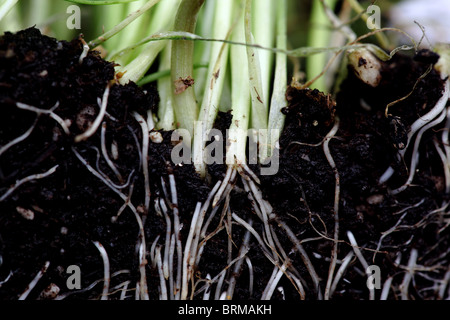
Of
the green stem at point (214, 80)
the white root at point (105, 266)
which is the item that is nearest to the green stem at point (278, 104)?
the green stem at point (214, 80)

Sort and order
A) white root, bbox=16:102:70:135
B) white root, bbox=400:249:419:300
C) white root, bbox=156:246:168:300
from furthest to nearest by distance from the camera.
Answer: white root, bbox=400:249:419:300 < white root, bbox=156:246:168:300 < white root, bbox=16:102:70:135

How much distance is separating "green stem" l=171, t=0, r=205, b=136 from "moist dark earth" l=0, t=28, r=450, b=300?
0.06 m

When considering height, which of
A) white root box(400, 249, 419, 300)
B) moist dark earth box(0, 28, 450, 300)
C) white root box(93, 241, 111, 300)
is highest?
moist dark earth box(0, 28, 450, 300)

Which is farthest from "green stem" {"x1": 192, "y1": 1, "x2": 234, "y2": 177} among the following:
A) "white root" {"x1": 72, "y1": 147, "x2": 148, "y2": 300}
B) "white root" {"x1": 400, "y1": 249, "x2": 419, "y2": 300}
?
"white root" {"x1": 400, "y1": 249, "x2": 419, "y2": 300}

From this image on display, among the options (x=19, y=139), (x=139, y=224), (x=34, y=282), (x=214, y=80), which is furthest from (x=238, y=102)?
(x=34, y=282)

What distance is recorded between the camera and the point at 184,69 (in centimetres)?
A: 83

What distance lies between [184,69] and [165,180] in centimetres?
25

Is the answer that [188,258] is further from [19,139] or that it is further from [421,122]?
[421,122]

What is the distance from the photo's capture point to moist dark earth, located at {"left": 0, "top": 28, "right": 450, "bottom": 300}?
0.74m

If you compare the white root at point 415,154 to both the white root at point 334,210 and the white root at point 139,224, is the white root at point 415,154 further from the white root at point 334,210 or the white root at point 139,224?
the white root at point 139,224

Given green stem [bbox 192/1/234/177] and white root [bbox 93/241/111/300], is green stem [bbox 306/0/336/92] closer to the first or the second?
green stem [bbox 192/1/234/177]

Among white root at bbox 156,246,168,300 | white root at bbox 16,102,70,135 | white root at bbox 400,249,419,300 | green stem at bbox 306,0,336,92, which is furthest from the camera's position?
green stem at bbox 306,0,336,92

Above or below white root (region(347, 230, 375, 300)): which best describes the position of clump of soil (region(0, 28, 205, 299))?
above
